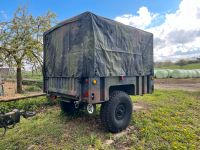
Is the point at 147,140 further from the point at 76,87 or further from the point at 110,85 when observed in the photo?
the point at 76,87

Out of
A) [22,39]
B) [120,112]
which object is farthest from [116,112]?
[22,39]

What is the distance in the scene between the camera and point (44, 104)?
7.62 meters

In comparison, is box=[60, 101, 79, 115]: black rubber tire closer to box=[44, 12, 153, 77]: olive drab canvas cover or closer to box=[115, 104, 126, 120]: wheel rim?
box=[44, 12, 153, 77]: olive drab canvas cover

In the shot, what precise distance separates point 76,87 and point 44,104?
3783 mm

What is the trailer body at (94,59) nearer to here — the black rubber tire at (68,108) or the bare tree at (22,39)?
the black rubber tire at (68,108)

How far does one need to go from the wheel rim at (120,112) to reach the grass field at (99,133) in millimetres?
405

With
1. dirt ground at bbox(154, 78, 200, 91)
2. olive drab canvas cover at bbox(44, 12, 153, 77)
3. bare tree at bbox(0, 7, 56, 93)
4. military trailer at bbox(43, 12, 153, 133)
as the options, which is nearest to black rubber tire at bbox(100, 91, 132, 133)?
military trailer at bbox(43, 12, 153, 133)

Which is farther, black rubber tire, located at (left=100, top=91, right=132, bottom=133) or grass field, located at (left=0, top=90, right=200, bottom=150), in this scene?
black rubber tire, located at (left=100, top=91, right=132, bottom=133)

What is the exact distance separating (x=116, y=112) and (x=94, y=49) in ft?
5.39

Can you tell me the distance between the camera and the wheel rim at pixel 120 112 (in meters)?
4.71

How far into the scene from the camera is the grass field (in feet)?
13.2

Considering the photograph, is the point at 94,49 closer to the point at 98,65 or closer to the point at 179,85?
the point at 98,65

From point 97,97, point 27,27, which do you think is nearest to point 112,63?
point 97,97

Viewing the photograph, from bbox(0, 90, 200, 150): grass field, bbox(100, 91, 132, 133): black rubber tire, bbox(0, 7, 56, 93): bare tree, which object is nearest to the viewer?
bbox(0, 90, 200, 150): grass field
